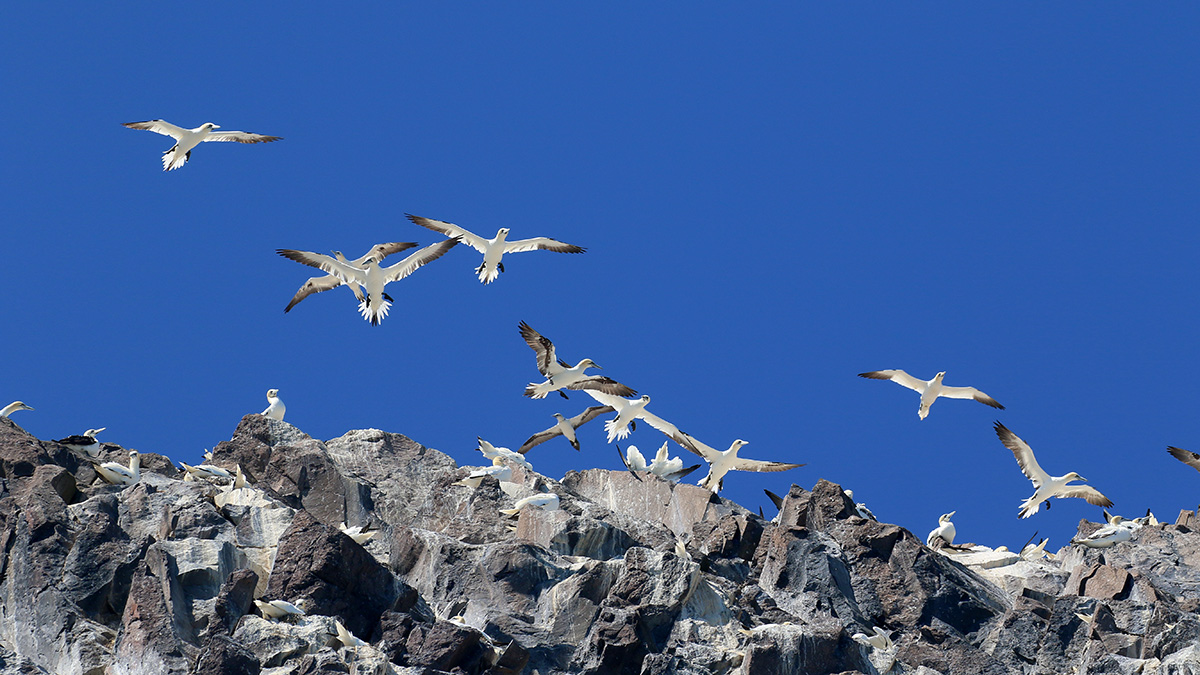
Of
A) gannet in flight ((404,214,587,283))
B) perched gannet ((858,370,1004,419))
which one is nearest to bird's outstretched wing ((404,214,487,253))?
gannet in flight ((404,214,587,283))

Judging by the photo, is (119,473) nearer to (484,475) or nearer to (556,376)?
(484,475)

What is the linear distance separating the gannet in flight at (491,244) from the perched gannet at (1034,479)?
11372mm

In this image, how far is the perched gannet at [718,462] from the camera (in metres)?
39.1

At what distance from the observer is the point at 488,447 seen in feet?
117

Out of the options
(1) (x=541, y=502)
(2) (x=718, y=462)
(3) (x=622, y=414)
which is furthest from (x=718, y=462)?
(1) (x=541, y=502)

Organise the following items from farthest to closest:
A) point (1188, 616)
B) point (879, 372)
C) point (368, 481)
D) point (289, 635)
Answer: point (879, 372) < point (368, 481) < point (1188, 616) < point (289, 635)

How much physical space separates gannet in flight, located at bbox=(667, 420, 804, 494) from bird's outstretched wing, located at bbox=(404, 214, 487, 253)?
7.88 meters

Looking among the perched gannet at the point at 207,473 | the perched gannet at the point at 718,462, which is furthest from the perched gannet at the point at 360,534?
→ the perched gannet at the point at 718,462

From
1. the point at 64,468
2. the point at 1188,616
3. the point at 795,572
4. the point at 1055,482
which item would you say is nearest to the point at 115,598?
the point at 64,468

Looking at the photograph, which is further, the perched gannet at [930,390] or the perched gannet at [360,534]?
the perched gannet at [930,390]

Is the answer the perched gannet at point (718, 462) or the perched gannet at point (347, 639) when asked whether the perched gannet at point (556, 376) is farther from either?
the perched gannet at point (347, 639)

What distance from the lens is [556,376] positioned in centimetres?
3212

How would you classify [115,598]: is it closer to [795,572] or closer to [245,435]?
[245,435]

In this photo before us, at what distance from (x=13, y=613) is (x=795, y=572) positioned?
43.9ft
